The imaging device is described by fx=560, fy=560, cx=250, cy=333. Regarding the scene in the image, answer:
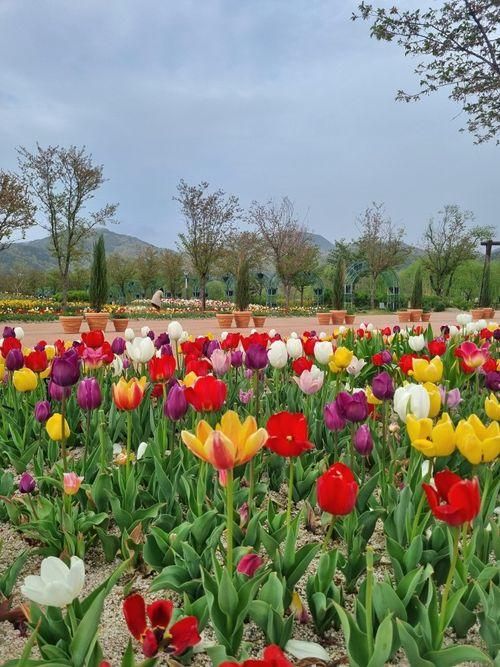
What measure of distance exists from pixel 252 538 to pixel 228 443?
0.64 m

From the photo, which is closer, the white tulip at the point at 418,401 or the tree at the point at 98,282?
the white tulip at the point at 418,401

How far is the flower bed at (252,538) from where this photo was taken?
1164 millimetres

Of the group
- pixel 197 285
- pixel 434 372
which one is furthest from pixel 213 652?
pixel 197 285

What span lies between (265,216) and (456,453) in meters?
31.2

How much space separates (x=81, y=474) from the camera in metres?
2.27

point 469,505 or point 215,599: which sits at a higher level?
point 469,505

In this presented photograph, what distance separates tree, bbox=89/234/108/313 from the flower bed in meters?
13.7

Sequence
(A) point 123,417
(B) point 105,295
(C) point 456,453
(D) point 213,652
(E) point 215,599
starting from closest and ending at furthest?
(D) point 213,652 < (E) point 215,599 < (C) point 456,453 < (A) point 123,417 < (B) point 105,295

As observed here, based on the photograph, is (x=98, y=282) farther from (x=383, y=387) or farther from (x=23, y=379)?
(x=383, y=387)

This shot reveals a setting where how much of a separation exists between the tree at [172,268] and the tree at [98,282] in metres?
32.5

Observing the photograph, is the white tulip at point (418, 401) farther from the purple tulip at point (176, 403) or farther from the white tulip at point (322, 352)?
the white tulip at point (322, 352)

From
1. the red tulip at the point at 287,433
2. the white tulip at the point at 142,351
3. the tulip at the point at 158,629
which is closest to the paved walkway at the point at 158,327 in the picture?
the white tulip at the point at 142,351

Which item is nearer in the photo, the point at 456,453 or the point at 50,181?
the point at 456,453

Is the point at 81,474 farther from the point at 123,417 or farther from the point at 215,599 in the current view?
the point at 215,599
